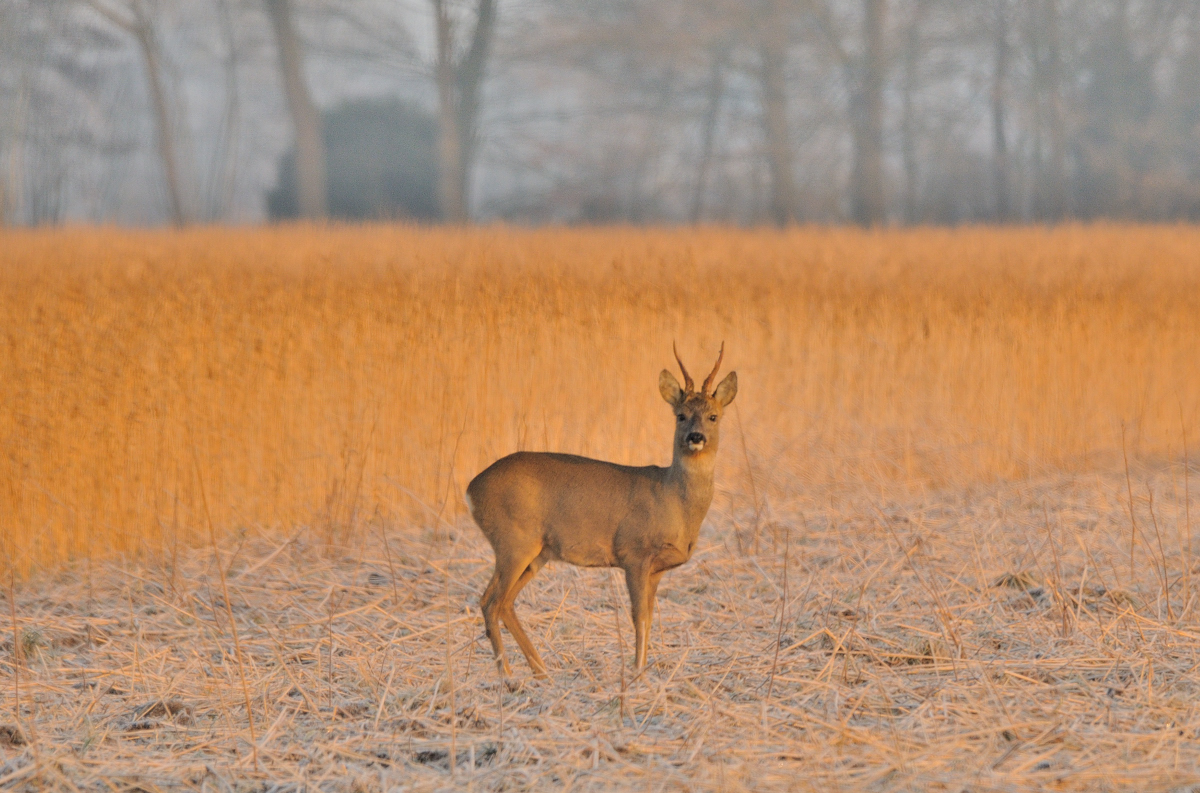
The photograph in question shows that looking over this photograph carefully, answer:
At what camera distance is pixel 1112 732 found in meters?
2.77

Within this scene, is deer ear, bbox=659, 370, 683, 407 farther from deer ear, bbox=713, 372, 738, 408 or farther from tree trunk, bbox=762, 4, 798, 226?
tree trunk, bbox=762, 4, 798, 226

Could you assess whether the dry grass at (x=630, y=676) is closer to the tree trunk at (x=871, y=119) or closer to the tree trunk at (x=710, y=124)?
the tree trunk at (x=871, y=119)

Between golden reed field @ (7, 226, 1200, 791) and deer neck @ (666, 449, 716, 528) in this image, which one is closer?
golden reed field @ (7, 226, 1200, 791)

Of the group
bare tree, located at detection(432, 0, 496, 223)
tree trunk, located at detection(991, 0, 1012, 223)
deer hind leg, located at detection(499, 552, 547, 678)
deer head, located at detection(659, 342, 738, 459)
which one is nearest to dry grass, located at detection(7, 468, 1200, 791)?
deer hind leg, located at detection(499, 552, 547, 678)

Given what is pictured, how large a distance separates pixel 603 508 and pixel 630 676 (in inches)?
20.1

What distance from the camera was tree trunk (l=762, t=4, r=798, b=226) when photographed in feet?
59.3

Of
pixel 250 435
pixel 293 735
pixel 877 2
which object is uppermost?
pixel 877 2

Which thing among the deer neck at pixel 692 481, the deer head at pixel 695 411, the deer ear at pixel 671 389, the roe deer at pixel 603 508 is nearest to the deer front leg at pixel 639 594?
the roe deer at pixel 603 508

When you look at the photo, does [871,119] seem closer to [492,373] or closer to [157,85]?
[157,85]

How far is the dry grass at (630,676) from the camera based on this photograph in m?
2.62

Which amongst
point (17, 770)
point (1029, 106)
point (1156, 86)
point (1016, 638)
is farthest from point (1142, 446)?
point (1156, 86)

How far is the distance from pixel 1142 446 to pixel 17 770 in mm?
6038

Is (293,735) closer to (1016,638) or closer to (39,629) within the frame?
(39,629)

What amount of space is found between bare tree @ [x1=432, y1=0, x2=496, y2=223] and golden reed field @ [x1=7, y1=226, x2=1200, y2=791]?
9505mm
